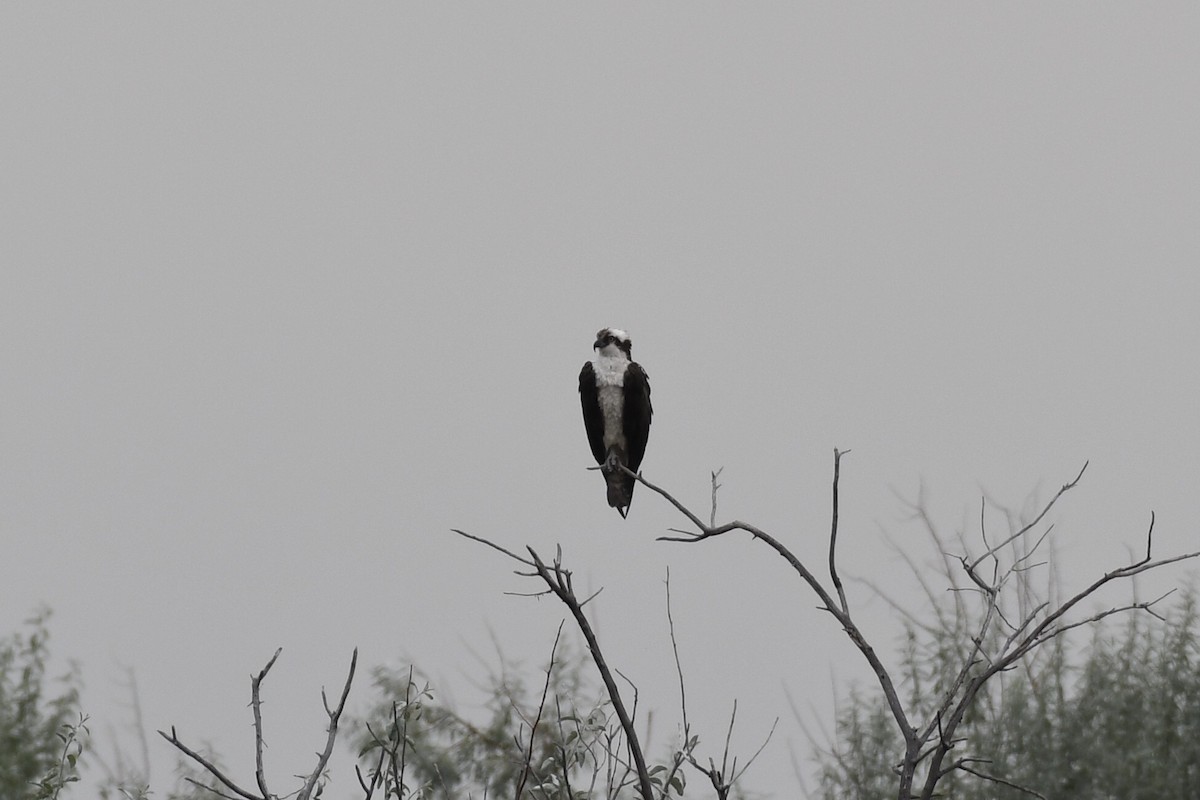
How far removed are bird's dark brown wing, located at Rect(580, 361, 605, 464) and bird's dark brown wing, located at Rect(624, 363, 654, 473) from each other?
0.16 m

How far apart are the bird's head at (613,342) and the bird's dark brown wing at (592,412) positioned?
136 mm

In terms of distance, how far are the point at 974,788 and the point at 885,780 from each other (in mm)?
1157

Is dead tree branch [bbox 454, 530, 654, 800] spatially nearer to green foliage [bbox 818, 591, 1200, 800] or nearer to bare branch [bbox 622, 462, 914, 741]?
bare branch [bbox 622, 462, 914, 741]

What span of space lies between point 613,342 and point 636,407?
42cm

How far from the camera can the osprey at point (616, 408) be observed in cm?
824

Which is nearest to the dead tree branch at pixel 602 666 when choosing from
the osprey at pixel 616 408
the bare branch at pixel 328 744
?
the bare branch at pixel 328 744

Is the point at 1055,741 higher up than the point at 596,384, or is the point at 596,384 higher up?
the point at 596,384

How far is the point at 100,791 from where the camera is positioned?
7980 millimetres

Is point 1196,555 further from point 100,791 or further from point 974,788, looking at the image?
point 974,788

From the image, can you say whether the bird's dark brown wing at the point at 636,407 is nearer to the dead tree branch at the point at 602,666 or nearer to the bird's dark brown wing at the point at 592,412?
the bird's dark brown wing at the point at 592,412

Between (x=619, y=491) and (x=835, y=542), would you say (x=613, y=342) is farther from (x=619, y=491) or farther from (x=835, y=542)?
(x=835, y=542)

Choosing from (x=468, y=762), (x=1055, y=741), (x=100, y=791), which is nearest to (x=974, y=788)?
(x=1055, y=741)

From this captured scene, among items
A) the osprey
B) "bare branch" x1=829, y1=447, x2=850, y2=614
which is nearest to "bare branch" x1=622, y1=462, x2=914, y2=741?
"bare branch" x1=829, y1=447, x2=850, y2=614

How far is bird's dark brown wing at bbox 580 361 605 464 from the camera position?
834 centimetres
